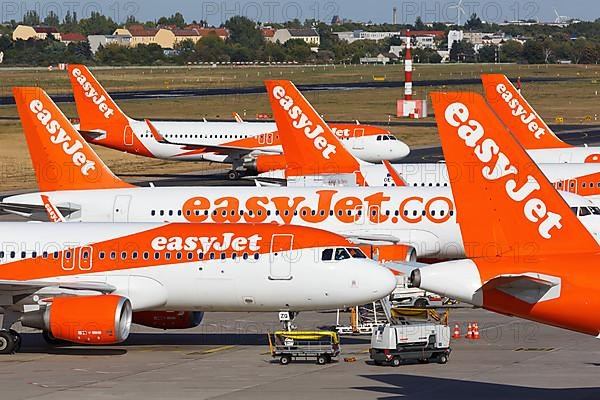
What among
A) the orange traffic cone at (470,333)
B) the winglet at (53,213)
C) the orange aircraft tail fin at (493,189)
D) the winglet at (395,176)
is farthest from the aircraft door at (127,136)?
the orange aircraft tail fin at (493,189)

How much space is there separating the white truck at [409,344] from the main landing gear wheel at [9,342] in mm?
11280

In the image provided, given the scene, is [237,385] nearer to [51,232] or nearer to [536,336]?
[51,232]

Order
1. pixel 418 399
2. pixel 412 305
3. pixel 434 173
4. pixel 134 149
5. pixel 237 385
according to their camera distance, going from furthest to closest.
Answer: pixel 134 149 → pixel 434 173 → pixel 412 305 → pixel 237 385 → pixel 418 399

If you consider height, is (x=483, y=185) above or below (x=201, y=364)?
above

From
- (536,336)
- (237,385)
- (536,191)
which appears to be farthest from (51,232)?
(536,191)

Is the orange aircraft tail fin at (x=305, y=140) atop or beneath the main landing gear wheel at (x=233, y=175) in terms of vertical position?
atop

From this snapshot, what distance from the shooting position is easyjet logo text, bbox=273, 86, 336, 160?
67.9 metres

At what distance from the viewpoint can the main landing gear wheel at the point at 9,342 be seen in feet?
138

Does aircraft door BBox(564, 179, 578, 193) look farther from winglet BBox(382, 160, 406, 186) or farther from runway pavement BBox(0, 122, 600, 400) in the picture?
runway pavement BBox(0, 122, 600, 400)

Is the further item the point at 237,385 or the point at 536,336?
the point at 536,336

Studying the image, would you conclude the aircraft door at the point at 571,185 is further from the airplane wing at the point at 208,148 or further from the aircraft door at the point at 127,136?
the aircraft door at the point at 127,136

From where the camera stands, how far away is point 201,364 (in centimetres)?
3997

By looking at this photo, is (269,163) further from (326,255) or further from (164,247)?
(326,255)

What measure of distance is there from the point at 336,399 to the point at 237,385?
3.61 m
